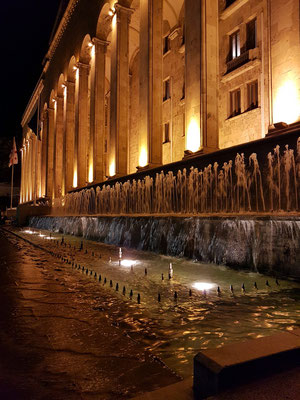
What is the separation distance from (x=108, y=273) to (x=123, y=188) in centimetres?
889

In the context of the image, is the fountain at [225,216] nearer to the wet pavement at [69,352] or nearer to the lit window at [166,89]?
the wet pavement at [69,352]

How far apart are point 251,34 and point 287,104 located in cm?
833

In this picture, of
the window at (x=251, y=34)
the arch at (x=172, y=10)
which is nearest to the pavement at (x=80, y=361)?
the window at (x=251, y=34)

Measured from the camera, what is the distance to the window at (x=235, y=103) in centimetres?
1649

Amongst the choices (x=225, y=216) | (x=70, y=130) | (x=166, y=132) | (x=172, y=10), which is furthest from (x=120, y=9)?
(x=225, y=216)

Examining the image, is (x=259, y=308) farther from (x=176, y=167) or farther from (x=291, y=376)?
(x=176, y=167)

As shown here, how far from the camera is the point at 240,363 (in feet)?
5.75

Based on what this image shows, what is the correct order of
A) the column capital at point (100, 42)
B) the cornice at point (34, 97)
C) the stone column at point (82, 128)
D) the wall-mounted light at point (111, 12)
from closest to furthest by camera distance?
the wall-mounted light at point (111, 12) → the column capital at point (100, 42) → the stone column at point (82, 128) → the cornice at point (34, 97)

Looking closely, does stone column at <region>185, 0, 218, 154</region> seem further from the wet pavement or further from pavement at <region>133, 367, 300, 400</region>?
pavement at <region>133, 367, 300, 400</region>

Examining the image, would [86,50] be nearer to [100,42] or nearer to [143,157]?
[100,42]

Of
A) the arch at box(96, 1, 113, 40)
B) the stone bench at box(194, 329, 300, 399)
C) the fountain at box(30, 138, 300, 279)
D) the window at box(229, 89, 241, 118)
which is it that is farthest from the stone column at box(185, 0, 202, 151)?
the stone bench at box(194, 329, 300, 399)

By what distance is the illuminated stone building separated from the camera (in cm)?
988

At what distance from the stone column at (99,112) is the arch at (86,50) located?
2128 millimetres

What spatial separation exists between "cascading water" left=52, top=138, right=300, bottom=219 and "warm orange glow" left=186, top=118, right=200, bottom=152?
1.42 metres
